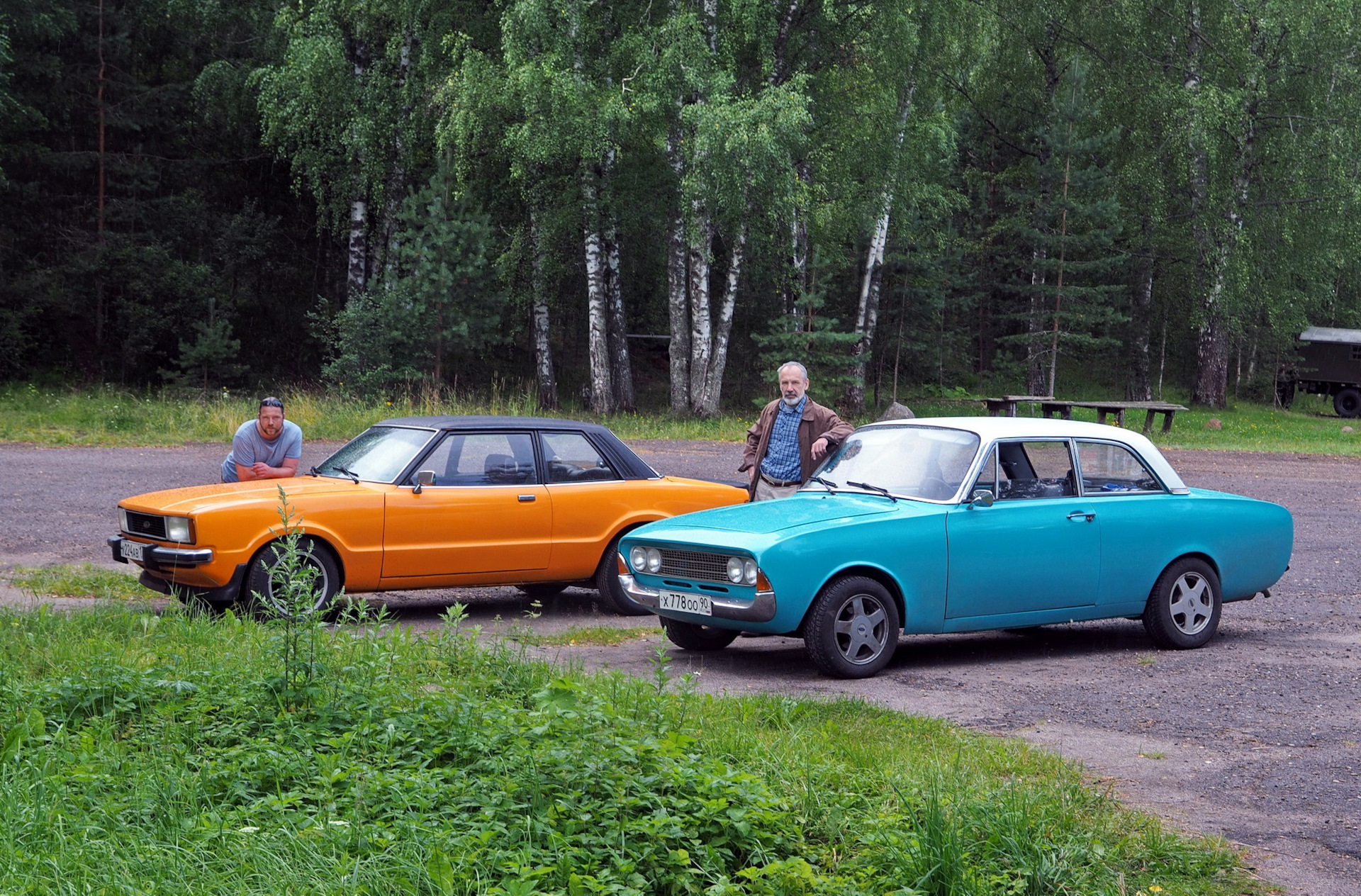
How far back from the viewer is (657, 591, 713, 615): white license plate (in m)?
8.15

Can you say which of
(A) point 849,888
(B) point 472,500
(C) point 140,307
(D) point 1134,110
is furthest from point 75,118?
(A) point 849,888

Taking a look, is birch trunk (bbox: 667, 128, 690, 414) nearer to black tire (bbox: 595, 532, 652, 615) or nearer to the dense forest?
the dense forest

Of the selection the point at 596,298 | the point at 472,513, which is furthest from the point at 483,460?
the point at 596,298

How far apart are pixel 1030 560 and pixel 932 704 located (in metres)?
1.78

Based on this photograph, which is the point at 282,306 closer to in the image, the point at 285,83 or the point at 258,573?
the point at 285,83

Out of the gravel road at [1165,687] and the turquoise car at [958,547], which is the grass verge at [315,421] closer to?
the gravel road at [1165,687]

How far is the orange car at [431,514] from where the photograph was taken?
9.12 m

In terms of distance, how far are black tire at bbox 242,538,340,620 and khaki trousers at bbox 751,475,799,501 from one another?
332 centimetres

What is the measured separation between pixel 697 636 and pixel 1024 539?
2.30 metres

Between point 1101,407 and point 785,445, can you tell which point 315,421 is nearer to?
point 785,445

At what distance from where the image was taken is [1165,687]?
801 centimetres

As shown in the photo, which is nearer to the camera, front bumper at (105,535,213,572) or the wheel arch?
the wheel arch

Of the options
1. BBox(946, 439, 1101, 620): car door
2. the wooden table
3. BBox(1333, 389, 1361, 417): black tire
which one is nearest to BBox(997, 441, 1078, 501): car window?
BBox(946, 439, 1101, 620): car door

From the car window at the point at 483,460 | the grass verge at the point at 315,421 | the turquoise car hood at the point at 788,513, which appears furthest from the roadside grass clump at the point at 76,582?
the grass verge at the point at 315,421
